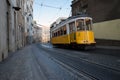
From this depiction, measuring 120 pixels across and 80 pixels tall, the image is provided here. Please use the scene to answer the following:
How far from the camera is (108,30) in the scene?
31625 millimetres

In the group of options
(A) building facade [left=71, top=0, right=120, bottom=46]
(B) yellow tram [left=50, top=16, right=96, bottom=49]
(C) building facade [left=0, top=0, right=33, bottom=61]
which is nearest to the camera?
(C) building facade [left=0, top=0, right=33, bottom=61]

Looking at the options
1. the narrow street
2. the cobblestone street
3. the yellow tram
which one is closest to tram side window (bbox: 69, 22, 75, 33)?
the yellow tram

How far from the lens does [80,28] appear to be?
22812 millimetres

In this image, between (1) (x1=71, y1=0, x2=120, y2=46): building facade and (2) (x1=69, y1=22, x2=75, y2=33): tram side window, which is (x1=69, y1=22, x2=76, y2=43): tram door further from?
(1) (x1=71, y1=0, x2=120, y2=46): building facade

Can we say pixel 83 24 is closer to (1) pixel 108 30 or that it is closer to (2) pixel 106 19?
(1) pixel 108 30

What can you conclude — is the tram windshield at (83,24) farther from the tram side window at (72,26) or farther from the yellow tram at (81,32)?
the tram side window at (72,26)

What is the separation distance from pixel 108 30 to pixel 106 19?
1881 millimetres

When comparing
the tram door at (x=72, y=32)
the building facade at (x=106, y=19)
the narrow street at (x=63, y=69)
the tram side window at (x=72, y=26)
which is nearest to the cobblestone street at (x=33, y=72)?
the narrow street at (x=63, y=69)

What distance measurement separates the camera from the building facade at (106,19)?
2950 centimetres

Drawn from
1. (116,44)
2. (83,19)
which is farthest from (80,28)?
(116,44)

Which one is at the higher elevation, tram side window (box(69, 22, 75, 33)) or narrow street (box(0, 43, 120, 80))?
tram side window (box(69, 22, 75, 33))

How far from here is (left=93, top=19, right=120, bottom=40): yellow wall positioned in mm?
29322

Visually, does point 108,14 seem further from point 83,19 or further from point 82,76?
point 82,76

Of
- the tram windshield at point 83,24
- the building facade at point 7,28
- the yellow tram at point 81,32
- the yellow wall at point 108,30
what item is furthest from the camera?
the yellow wall at point 108,30
